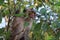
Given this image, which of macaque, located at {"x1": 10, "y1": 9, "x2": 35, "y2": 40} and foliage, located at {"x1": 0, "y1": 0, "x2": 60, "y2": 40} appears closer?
foliage, located at {"x1": 0, "y1": 0, "x2": 60, "y2": 40}

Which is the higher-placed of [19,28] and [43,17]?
[43,17]

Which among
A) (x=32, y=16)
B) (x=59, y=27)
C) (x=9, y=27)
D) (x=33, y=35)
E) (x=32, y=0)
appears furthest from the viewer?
(x=33, y=35)

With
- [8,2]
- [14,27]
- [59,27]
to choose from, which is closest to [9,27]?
[14,27]

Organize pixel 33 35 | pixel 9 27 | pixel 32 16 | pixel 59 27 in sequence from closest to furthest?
pixel 59 27
pixel 32 16
pixel 9 27
pixel 33 35

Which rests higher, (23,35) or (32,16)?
(32,16)

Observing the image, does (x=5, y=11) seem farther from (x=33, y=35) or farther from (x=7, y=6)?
(x=33, y=35)

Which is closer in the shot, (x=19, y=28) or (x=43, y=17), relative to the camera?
(x=43, y=17)

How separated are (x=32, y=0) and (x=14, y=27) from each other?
0.30m

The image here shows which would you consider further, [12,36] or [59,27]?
[12,36]

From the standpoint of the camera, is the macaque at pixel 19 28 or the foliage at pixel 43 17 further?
the macaque at pixel 19 28

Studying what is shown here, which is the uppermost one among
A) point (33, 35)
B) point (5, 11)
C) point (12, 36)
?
point (5, 11)

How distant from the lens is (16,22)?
117 cm

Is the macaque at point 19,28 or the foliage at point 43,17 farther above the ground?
the foliage at point 43,17

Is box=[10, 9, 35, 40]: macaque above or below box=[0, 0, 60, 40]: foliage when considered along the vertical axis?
below
